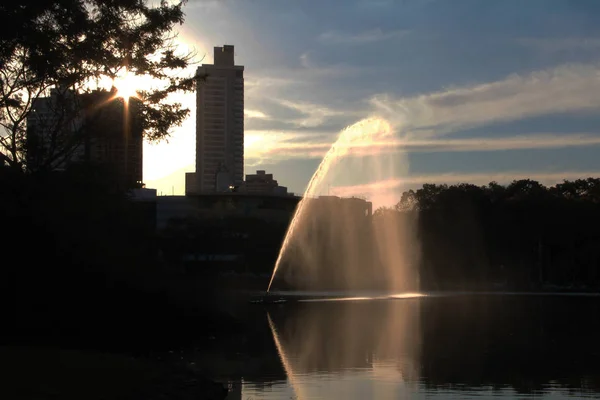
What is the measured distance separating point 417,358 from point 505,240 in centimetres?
8092

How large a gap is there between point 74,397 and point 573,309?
152 ft

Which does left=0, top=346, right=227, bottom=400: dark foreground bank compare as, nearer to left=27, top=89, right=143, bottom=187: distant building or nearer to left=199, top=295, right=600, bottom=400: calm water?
left=199, top=295, right=600, bottom=400: calm water

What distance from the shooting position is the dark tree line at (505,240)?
4055 inches

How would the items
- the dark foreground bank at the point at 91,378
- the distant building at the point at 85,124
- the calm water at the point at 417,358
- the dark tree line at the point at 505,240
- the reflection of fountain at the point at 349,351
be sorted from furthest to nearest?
the dark tree line at the point at 505,240 → the distant building at the point at 85,124 → the reflection of fountain at the point at 349,351 → the calm water at the point at 417,358 → the dark foreground bank at the point at 91,378

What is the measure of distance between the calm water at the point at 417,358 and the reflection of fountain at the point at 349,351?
0.09ft

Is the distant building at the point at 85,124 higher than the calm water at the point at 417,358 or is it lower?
higher

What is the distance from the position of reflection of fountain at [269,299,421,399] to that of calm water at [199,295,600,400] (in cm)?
3

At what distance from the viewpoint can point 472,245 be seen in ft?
348

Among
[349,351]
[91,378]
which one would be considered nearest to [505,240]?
[349,351]

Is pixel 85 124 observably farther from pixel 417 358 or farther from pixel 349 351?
pixel 417 358

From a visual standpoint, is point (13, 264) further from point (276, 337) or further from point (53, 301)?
point (276, 337)

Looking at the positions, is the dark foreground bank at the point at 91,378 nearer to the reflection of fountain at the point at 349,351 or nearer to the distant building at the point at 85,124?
the reflection of fountain at the point at 349,351

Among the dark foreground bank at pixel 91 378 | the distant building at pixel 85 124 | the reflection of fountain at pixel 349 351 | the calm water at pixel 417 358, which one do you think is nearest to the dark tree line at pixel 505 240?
the reflection of fountain at pixel 349 351

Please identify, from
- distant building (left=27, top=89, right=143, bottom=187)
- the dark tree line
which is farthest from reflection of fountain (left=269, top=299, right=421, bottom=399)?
the dark tree line
